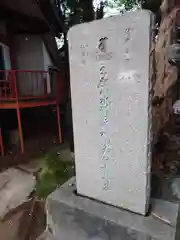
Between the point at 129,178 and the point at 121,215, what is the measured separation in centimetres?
27

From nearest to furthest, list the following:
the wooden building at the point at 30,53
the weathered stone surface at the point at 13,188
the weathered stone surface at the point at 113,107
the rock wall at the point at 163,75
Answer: the weathered stone surface at the point at 113,107
the rock wall at the point at 163,75
the weathered stone surface at the point at 13,188
the wooden building at the point at 30,53

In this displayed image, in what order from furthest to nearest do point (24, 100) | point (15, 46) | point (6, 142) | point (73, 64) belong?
point (15, 46) → point (6, 142) → point (24, 100) → point (73, 64)

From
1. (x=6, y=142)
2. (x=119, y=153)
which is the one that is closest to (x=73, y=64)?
(x=119, y=153)

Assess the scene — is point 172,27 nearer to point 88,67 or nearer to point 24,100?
point 88,67

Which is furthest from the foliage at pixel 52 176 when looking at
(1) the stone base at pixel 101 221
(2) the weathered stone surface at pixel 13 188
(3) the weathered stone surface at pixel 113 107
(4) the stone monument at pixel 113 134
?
(3) the weathered stone surface at pixel 113 107

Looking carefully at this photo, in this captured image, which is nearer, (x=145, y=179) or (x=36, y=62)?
(x=145, y=179)

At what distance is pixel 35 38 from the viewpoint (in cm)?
750

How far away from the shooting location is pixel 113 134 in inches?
57.6

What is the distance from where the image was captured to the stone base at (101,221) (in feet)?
4.54

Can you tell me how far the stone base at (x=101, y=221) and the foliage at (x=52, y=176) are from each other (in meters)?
1.61

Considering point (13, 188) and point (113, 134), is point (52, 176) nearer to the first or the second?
point (13, 188)

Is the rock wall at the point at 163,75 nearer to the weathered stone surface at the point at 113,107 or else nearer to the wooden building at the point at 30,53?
the weathered stone surface at the point at 113,107

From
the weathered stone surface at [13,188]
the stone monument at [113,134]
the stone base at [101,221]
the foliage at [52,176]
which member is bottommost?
the weathered stone surface at [13,188]

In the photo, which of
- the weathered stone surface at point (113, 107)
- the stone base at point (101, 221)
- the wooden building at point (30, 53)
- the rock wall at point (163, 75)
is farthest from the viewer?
the wooden building at point (30, 53)
